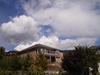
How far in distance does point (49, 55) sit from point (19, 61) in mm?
23644

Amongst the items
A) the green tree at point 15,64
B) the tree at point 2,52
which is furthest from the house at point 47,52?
the green tree at point 15,64

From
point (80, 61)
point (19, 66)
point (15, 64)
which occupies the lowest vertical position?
point (19, 66)

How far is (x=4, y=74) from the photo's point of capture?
119 feet

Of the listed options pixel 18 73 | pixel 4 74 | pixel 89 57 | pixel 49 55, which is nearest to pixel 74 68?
pixel 89 57

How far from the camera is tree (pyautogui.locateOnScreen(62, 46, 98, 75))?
3212cm

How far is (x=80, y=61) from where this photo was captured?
32.4 meters

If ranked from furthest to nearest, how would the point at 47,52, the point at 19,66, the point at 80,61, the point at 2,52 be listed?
1. the point at 47,52
2. the point at 2,52
3. the point at 19,66
4. the point at 80,61

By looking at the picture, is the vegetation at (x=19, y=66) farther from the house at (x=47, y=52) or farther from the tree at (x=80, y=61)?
the house at (x=47, y=52)

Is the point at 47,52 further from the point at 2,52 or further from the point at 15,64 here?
the point at 15,64

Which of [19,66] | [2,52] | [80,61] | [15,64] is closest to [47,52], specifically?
[2,52]

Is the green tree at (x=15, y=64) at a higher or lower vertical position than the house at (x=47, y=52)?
lower

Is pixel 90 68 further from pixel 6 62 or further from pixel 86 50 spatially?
pixel 6 62

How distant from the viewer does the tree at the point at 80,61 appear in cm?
3212

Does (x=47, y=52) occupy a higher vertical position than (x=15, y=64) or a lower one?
higher
